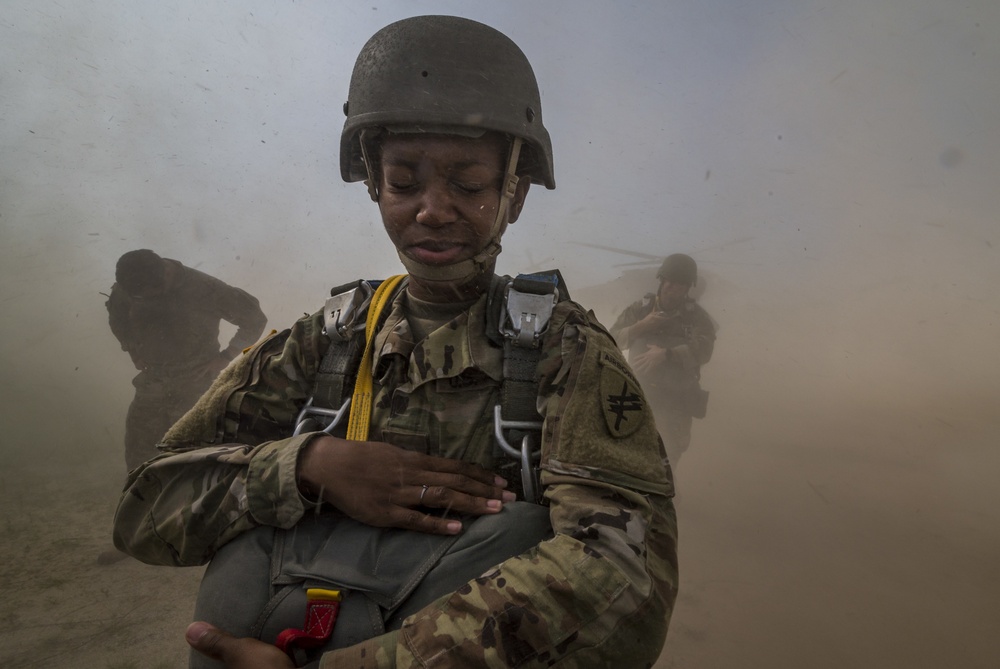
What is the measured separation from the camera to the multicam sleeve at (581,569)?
3.67 ft

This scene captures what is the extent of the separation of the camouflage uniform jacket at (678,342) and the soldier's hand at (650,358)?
3 cm

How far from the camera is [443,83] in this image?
66.9 inches

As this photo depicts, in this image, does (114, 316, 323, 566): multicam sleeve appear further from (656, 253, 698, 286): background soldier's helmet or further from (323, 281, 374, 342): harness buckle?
(656, 253, 698, 286): background soldier's helmet

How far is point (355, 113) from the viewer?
183 centimetres

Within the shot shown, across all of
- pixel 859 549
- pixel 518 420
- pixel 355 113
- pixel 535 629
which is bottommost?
pixel 859 549

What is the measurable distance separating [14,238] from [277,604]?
644 centimetres

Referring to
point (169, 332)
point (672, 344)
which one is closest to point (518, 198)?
point (672, 344)

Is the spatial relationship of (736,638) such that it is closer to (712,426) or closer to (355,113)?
(712,426)

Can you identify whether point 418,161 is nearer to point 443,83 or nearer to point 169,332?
point 443,83

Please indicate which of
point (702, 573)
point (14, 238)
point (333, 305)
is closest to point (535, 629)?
point (333, 305)

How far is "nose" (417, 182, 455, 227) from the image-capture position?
64.6 inches

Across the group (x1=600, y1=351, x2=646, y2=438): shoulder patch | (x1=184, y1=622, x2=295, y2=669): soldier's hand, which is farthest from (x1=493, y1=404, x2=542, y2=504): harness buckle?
(x1=184, y1=622, x2=295, y2=669): soldier's hand

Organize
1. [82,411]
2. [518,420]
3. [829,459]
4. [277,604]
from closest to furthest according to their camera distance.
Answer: [277,604] → [518,420] → [829,459] → [82,411]

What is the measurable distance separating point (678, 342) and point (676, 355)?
0.42 ft
